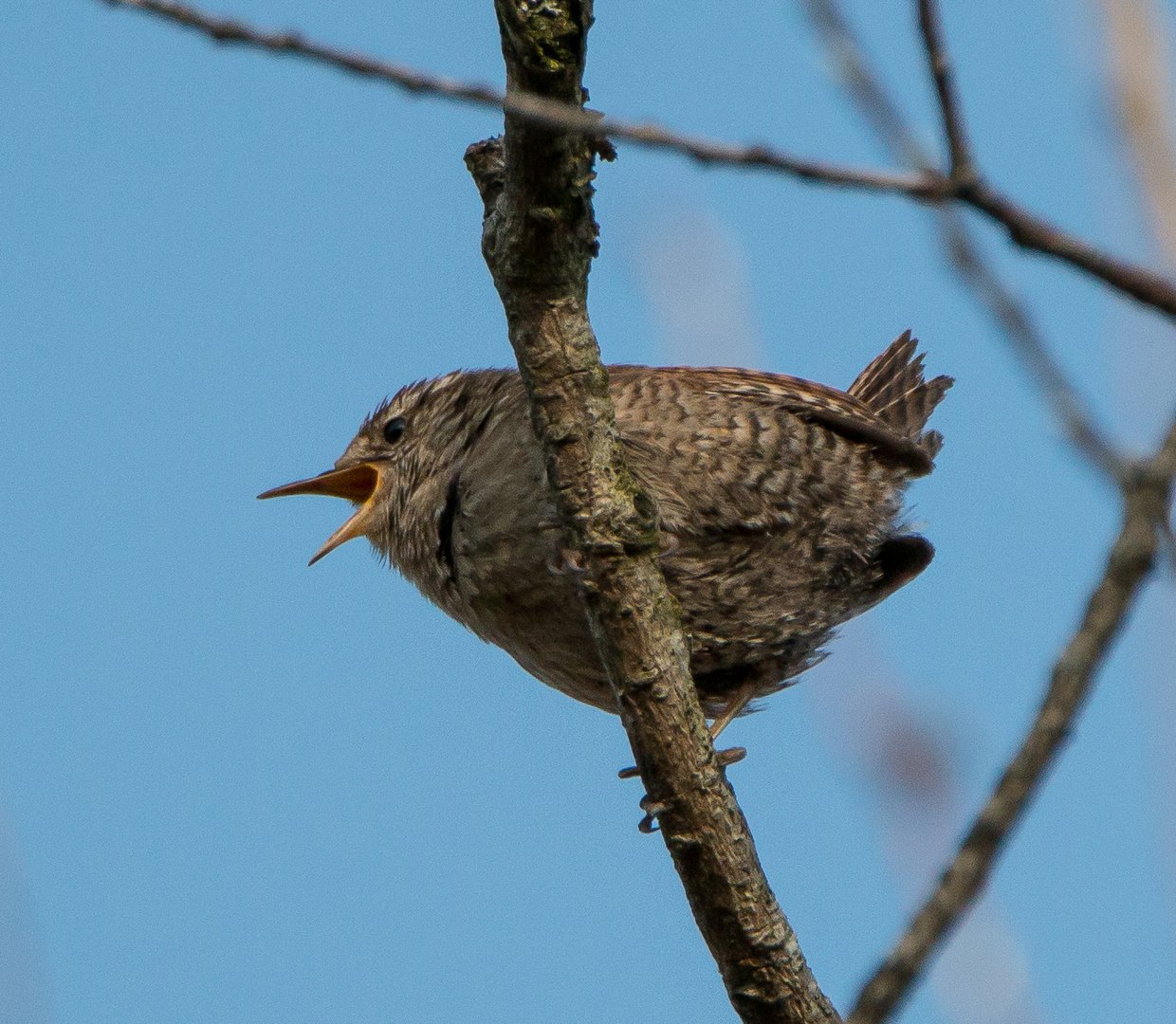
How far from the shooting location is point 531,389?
11.9ft

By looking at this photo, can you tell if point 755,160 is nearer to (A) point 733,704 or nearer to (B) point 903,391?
(A) point 733,704

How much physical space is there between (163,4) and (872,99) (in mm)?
874

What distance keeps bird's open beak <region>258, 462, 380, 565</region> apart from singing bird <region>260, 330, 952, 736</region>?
86mm

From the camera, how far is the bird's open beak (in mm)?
5617

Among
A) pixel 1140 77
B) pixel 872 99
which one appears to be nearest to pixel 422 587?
pixel 1140 77

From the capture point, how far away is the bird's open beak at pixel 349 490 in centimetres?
562

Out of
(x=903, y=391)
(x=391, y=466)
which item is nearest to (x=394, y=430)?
(x=391, y=466)

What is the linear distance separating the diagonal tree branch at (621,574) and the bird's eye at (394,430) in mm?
2198

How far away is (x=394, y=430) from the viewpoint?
5797 millimetres

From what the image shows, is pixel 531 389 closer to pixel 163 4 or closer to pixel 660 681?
pixel 660 681

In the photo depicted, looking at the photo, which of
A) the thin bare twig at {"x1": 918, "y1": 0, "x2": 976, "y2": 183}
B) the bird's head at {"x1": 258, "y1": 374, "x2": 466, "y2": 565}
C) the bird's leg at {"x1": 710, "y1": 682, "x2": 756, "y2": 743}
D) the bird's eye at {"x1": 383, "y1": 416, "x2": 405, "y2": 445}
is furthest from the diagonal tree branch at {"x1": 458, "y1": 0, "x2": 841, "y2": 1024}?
the bird's eye at {"x1": 383, "y1": 416, "x2": 405, "y2": 445}

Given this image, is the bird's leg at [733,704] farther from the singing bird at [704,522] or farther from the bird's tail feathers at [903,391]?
the bird's tail feathers at [903,391]

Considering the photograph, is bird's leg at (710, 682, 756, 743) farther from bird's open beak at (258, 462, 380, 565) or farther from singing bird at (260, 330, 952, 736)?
bird's open beak at (258, 462, 380, 565)

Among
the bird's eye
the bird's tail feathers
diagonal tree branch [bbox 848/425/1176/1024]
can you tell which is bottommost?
diagonal tree branch [bbox 848/425/1176/1024]
